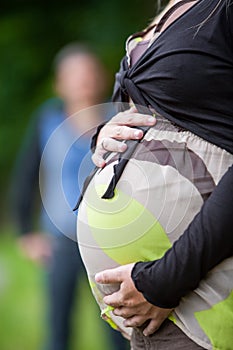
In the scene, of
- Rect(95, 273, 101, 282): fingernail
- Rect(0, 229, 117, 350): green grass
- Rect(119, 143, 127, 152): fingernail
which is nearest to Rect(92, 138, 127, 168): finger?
Rect(119, 143, 127, 152): fingernail

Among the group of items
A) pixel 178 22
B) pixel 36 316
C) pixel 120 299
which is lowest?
pixel 36 316

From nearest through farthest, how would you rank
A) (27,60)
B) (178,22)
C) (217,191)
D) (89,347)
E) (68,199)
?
(217,191) → (178,22) → (68,199) → (89,347) → (27,60)

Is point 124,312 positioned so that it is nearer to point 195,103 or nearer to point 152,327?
point 152,327

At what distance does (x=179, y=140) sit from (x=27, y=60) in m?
7.07

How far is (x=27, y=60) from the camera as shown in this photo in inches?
356

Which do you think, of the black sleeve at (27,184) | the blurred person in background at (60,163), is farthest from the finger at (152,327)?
the black sleeve at (27,184)

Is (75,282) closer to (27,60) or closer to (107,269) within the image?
(107,269)

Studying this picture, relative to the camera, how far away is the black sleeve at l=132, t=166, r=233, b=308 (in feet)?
6.60

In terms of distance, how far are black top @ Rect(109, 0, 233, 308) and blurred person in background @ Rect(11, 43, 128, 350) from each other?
7.49 ft

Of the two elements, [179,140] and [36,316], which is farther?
[36,316]

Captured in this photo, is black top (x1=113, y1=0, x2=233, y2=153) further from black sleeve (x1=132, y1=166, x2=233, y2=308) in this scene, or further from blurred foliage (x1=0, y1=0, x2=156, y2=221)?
blurred foliage (x1=0, y1=0, x2=156, y2=221)

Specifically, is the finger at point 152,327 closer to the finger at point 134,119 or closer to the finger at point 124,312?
the finger at point 124,312

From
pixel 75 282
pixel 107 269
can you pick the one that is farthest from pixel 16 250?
pixel 107 269

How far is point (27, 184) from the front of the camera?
5258 mm
